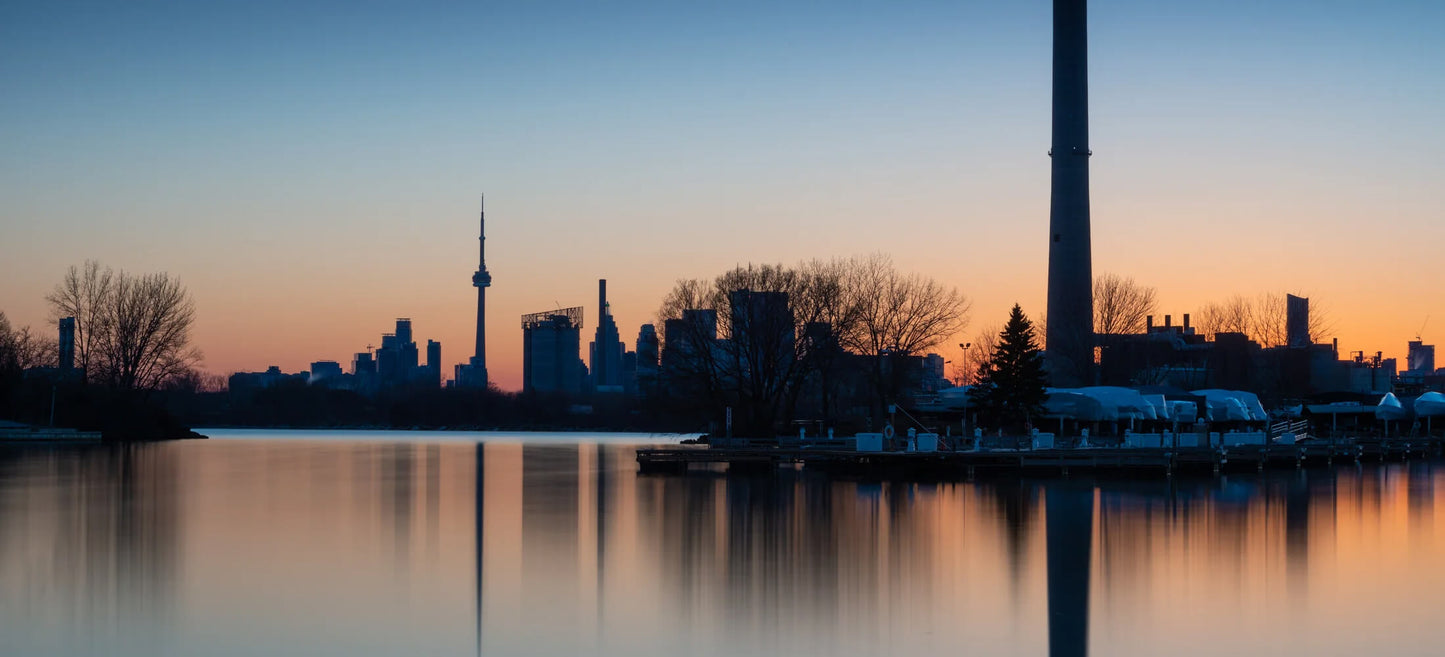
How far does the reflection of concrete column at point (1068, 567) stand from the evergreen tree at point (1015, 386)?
810 inches

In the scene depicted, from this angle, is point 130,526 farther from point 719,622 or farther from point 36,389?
point 36,389

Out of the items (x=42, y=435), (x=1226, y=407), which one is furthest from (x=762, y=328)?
(x=42, y=435)

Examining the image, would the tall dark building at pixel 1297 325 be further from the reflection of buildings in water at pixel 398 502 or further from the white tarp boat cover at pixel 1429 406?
the reflection of buildings in water at pixel 398 502

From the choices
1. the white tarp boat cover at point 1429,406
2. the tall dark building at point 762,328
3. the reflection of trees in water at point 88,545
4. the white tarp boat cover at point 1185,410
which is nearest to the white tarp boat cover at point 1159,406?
the white tarp boat cover at point 1185,410

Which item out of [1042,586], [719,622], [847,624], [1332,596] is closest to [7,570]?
[719,622]

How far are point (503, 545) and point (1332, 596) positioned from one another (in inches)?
670

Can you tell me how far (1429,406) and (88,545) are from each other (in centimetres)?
9453

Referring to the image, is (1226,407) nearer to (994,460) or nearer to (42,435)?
(994,460)

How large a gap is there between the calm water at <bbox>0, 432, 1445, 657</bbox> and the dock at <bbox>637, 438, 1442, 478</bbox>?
8088 mm

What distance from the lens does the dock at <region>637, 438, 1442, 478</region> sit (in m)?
57.7

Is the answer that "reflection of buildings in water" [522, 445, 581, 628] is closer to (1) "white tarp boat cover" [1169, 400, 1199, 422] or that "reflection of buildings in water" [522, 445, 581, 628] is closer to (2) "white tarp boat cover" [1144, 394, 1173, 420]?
(2) "white tarp boat cover" [1144, 394, 1173, 420]

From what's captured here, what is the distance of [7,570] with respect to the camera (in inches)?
1035

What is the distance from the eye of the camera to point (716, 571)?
26812 mm

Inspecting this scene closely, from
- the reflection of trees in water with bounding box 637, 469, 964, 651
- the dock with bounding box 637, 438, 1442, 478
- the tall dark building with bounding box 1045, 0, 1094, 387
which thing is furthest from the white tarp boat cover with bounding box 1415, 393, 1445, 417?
the reflection of trees in water with bounding box 637, 469, 964, 651
